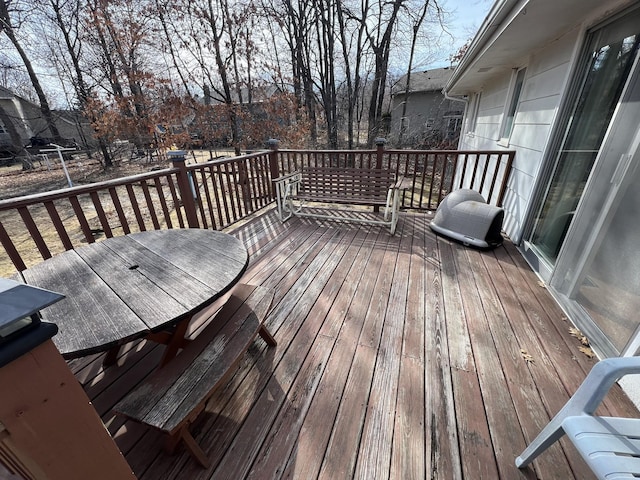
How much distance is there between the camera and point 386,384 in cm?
150

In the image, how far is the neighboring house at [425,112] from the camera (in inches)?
472

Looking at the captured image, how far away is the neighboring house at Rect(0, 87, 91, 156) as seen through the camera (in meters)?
12.0

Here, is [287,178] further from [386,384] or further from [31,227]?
[386,384]

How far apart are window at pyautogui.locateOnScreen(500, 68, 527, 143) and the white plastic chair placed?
11.6 ft

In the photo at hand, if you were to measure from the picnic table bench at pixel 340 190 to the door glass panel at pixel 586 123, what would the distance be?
4.76 feet

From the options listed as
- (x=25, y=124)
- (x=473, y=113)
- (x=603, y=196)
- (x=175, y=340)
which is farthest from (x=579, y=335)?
(x=25, y=124)

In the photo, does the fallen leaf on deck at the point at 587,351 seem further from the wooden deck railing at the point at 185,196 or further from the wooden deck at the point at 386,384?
the wooden deck railing at the point at 185,196

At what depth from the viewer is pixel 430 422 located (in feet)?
4.31

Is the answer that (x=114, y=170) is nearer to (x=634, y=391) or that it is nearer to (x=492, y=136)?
(x=492, y=136)

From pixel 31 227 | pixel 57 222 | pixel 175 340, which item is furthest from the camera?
pixel 57 222

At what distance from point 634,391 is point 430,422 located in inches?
42.7

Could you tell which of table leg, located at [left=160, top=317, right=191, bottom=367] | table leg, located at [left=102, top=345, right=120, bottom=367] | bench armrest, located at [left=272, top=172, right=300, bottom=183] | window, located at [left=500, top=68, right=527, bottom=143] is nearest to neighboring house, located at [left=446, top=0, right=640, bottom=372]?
window, located at [left=500, top=68, right=527, bottom=143]

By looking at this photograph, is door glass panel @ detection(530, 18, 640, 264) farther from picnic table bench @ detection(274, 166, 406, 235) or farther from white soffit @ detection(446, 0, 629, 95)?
picnic table bench @ detection(274, 166, 406, 235)

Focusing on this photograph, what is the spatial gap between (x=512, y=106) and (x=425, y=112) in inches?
504
